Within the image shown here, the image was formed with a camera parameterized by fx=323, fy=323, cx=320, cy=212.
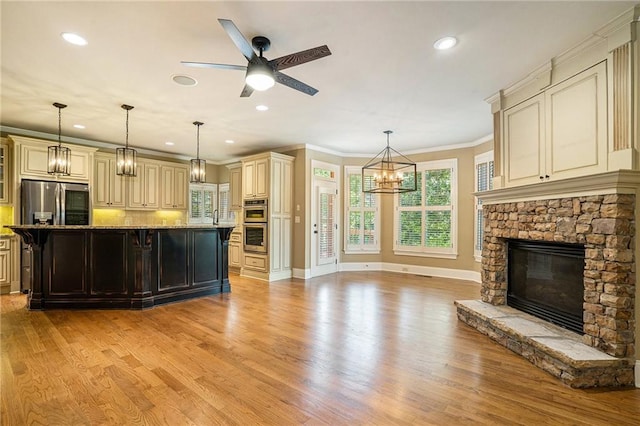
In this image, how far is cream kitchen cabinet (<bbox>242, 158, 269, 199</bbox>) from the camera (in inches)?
264

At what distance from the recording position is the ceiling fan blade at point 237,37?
2.05m

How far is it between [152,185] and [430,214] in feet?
20.5

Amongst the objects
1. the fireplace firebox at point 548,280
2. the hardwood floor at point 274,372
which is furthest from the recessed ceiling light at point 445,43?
the hardwood floor at point 274,372

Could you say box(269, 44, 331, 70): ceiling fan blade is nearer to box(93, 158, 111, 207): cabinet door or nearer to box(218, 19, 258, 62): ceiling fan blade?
box(218, 19, 258, 62): ceiling fan blade

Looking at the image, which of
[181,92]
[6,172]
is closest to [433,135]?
[181,92]

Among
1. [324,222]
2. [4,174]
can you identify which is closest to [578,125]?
[324,222]

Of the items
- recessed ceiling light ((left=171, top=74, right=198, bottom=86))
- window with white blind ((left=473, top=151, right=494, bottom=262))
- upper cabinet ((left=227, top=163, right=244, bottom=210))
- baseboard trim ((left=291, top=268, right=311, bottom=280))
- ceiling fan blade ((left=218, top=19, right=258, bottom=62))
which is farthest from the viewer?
upper cabinet ((left=227, top=163, right=244, bottom=210))

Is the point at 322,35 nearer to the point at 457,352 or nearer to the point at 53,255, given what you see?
the point at 457,352

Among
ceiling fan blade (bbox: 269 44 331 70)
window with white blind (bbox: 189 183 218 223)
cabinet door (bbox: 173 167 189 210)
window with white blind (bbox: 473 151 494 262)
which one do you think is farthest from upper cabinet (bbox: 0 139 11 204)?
window with white blind (bbox: 473 151 494 262)

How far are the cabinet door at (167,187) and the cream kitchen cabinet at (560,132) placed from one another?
6817mm

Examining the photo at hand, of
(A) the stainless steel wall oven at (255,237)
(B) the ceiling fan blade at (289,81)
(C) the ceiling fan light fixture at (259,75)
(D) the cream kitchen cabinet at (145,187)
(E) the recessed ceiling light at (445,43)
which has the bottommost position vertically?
(A) the stainless steel wall oven at (255,237)

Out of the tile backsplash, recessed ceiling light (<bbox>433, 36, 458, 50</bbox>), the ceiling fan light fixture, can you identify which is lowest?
the tile backsplash

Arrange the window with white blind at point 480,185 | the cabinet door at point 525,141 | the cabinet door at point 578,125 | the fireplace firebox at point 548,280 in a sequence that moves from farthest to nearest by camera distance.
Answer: the window with white blind at point 480,185 < the cabinet door at point 525,141 < the fireplace firebox at point 548,280 < the cabinet door at point 578,125

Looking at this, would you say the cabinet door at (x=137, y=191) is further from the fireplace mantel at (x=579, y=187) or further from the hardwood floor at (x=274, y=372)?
the fireplace mantel at (x=579, y=187)
